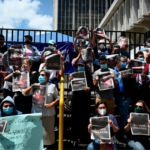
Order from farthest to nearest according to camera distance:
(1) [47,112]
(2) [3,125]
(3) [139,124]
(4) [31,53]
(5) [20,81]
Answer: (4) [31,53] → (5) [20,81] → (1) [47,112] → (3) [139,124] → (2) [3,125]

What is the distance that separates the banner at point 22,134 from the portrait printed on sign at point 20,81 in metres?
0.88

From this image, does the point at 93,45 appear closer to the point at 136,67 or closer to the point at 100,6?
the point at 136,67

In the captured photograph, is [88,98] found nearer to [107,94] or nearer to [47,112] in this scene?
[107,94]

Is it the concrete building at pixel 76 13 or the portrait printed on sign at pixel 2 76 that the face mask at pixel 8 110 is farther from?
the concrete building at pixel 76 13

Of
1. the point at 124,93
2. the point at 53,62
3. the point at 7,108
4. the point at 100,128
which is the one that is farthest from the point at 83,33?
the point at 7,108

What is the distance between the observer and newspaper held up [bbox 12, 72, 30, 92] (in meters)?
4.12

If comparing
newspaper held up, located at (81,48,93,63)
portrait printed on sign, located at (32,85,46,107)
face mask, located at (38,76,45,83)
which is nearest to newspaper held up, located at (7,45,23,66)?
face mask, located at (38,76,45,83)

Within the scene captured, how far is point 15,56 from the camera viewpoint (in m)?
4.61

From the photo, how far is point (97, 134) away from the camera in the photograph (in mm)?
3457

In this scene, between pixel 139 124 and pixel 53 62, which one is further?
pixel 53 62

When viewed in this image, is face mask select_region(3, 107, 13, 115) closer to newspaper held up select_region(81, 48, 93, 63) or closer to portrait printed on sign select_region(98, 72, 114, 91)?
portrait printed on sign select_region(98, 72, 114, 91)

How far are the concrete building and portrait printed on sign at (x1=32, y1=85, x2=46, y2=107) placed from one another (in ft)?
371

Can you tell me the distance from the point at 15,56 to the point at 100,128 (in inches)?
104

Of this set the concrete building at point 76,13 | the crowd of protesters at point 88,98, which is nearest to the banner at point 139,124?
the crowd of protesters at point 88,98
